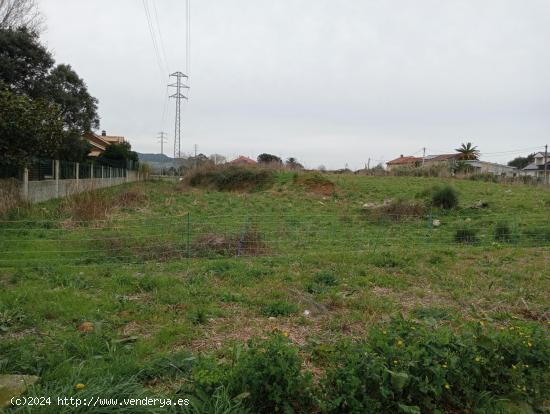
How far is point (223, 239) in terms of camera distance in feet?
25.0

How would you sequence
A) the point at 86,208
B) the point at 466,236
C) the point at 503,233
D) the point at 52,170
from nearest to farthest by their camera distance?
the point at 466,236 < the point at 503,233 < the point at 86,208 < the point at 52,170

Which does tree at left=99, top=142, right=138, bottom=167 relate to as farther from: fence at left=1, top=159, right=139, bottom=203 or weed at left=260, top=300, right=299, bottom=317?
weed at left=260, top=300, right=299, bottom=317

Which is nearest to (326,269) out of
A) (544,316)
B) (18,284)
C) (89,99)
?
(544,316)

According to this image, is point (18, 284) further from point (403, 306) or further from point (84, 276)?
point (403, 306)

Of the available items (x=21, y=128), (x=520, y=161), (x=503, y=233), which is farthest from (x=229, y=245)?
(x=520, y=161)

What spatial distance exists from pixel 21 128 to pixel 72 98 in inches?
364

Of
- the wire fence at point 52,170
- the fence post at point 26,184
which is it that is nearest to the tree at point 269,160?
the wire fence at point 52,170

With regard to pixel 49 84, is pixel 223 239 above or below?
below

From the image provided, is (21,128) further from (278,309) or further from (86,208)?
(278,309)

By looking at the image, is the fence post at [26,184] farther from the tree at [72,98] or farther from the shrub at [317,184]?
the shrub at [317,184]

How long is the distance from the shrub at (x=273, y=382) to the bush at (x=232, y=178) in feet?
75.7

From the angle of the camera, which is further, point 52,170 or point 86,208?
point 52,170

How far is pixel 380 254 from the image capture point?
7.12 metres

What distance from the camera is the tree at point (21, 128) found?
33.7ft
